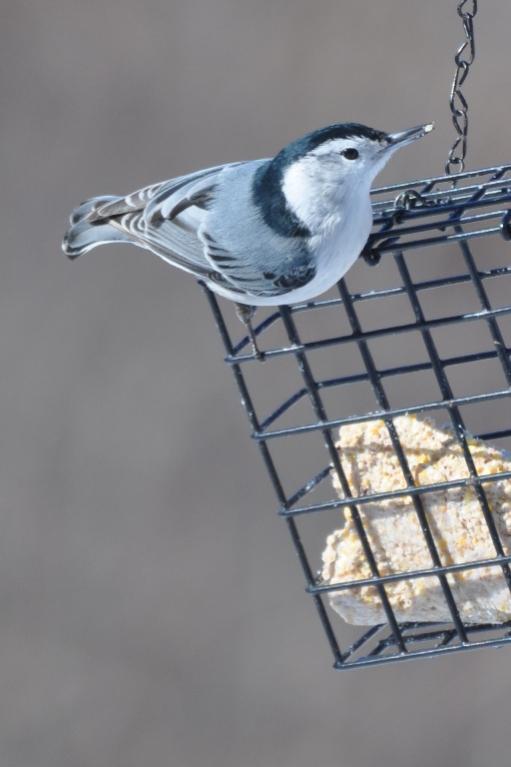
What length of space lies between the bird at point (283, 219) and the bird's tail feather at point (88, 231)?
0.16 m

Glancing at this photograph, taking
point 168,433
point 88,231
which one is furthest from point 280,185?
point 168,433

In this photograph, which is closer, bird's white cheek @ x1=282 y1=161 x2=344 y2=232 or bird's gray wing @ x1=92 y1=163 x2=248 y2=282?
Result: bird's white cheek @ x1=282 y1=161 x2=344 y2=232

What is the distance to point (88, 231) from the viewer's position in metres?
2.71

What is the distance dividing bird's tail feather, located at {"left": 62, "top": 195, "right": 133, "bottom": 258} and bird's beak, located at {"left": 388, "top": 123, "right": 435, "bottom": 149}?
21.9 inches

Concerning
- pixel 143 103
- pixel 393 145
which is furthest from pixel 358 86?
pixel 393 145

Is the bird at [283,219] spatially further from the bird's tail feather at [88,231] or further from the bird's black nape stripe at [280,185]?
the bird's tail feather at [88,231]

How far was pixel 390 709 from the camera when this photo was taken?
4.95m

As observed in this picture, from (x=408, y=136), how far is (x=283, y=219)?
237mm

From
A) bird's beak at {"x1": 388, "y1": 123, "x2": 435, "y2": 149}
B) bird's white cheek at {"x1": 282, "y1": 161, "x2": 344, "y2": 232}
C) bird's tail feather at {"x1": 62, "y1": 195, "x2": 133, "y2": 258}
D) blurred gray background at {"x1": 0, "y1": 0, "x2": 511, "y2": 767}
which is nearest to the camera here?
bird's beak at {"x1": 388, "y1": 123, "x2": 435, "y2": 149}

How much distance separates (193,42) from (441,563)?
3.22 metres

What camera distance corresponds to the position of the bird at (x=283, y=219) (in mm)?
2342

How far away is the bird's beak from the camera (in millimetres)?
2260

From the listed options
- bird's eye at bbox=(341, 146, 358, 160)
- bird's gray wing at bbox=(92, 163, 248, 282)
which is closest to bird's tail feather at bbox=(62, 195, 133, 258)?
bird's gray wing at bbox=(92, 163, 248, 282)

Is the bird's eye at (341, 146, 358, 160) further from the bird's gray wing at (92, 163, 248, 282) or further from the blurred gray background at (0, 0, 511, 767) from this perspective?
the blurred gray background at (0, 0, 511, 767)
